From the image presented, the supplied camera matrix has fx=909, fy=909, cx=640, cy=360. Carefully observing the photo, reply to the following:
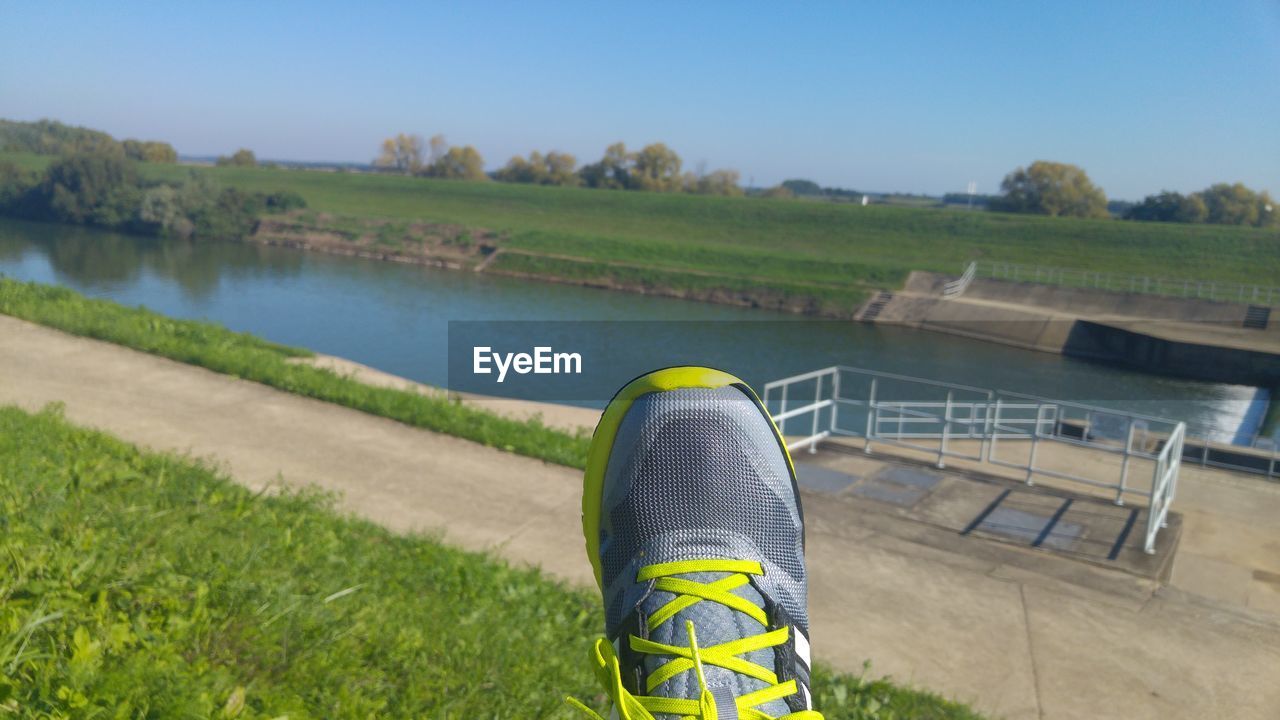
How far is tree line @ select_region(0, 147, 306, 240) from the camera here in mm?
39719

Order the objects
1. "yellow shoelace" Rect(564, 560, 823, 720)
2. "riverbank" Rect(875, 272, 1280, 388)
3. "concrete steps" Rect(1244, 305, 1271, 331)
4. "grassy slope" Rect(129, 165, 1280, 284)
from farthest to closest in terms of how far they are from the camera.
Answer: "grassy slope" Rect(129, 165, 1280, 284), "concrete steps" Rect(1244, 305, 1271, 331), "riverbank" Rect(875, 272, 1280, 388), "yellow shoelace" Rect(564, 560, 823, 720)

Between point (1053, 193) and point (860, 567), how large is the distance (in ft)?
180

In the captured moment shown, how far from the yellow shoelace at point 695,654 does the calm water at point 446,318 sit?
12037 mm

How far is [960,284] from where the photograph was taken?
37.6 m

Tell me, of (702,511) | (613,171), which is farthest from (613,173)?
(702,511)

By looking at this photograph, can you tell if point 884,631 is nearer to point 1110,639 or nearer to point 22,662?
point 1110,639

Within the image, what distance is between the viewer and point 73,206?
130 feet

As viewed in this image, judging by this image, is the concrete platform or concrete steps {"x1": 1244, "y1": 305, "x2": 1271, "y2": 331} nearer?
the concrete platform

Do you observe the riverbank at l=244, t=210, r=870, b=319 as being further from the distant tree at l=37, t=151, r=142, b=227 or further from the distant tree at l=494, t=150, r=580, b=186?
the distant tree at l=494, t=150, r=580, b=186

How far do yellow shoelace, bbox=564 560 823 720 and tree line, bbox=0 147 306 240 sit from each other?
45.5 meters

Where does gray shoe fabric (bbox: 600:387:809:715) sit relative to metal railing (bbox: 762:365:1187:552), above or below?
above

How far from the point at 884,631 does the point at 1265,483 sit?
754 centimetres

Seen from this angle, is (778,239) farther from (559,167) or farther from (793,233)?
(559,167)

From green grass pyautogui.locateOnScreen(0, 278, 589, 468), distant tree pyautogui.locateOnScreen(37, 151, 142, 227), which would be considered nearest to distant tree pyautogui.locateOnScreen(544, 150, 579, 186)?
distant tree pyautogui.locateOnScreen(37, 151, 142, 227)
